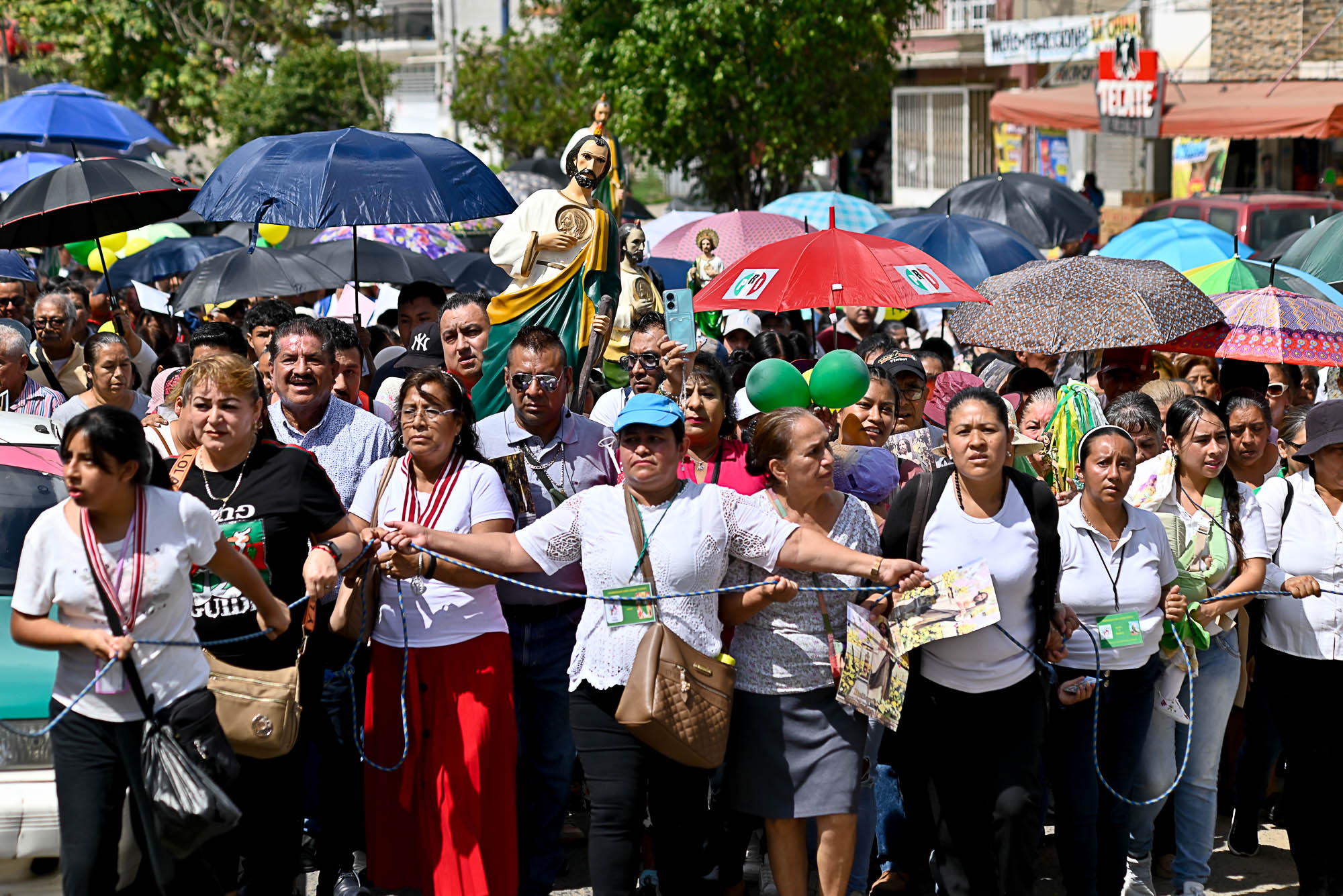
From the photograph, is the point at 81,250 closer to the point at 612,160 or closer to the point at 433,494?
the point at 612,160

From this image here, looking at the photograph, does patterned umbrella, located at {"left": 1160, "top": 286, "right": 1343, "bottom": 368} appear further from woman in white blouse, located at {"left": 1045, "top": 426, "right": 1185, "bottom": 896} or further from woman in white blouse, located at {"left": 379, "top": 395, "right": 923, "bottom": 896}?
woman in white blouse, located at {"left": 379, "top": 395, "right": 923, "bottom": 896}

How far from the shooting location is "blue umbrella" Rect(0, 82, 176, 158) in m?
11.9

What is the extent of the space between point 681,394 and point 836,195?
6.73m

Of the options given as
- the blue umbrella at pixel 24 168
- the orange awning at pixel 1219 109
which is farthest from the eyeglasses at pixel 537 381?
the orange awning at pixel 1219 109

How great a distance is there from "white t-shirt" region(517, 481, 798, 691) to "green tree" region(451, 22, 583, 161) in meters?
21.7

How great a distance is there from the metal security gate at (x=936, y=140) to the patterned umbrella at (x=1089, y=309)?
24645mm

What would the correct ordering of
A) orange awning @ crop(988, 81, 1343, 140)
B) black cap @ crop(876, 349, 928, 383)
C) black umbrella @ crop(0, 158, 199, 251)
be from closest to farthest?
black cap @ crop(876, 349, 928, 383) < black umbrella @ crop(0, 158, 199, 251) < orange awning @ crop(988, 81, 1343, 140)

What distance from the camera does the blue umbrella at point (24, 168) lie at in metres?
12.6

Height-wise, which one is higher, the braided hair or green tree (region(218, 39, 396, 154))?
green tree (region(218, 39, 396, 154))

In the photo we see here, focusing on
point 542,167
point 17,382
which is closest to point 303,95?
point 542,167

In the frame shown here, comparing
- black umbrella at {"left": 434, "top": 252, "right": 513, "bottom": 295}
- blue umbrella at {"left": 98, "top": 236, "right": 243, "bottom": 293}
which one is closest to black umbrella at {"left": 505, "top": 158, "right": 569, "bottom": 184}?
blue umbrella at {"left": 98, "top": 236, "right": 243, "bottom": 293}

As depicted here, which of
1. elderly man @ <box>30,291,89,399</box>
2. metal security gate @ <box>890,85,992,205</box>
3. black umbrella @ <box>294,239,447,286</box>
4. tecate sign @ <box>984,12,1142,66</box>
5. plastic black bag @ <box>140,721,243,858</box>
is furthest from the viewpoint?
metal security gate @ <box>890,85,992,205</box>

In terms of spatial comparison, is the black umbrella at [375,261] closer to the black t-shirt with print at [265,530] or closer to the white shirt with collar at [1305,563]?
the black t-shirt with print at [265,530]

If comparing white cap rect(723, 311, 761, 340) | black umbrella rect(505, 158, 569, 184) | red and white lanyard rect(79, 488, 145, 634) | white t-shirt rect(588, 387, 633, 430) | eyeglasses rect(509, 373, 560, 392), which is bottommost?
red and white lanyard rect(79, 488, 145, 634)
